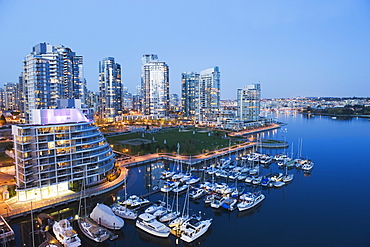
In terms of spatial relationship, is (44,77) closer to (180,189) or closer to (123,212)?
(180,189)

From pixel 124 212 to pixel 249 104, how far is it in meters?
77.0

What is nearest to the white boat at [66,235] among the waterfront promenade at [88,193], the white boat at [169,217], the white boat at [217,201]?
the waterfront promenade at [88,193]

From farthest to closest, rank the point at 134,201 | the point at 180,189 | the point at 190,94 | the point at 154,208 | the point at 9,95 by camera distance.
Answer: the point at 9,95, the point at 190,94, the point at 180,189, the point at 134,201, the point at 154,208

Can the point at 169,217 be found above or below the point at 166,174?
below

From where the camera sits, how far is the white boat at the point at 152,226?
19.6 meters

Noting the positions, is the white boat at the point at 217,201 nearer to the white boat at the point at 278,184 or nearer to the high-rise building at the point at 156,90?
the white boat at the point at 278,184

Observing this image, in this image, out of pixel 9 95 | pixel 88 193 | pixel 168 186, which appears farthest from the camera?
pixel 9 95

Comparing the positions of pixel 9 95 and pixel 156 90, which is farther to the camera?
pixel 9 95

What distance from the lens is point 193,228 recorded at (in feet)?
65.7

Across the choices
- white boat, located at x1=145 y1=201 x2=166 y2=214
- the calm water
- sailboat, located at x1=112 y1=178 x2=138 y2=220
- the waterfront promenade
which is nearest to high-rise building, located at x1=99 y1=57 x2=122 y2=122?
the waterfront promenade

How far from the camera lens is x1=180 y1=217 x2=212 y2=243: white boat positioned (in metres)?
19.3

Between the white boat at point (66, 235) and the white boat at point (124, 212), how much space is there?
14.9 ft

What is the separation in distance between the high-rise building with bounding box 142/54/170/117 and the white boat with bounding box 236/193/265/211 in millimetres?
85475

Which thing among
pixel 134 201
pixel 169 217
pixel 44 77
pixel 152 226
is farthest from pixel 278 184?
pixel 44 77
